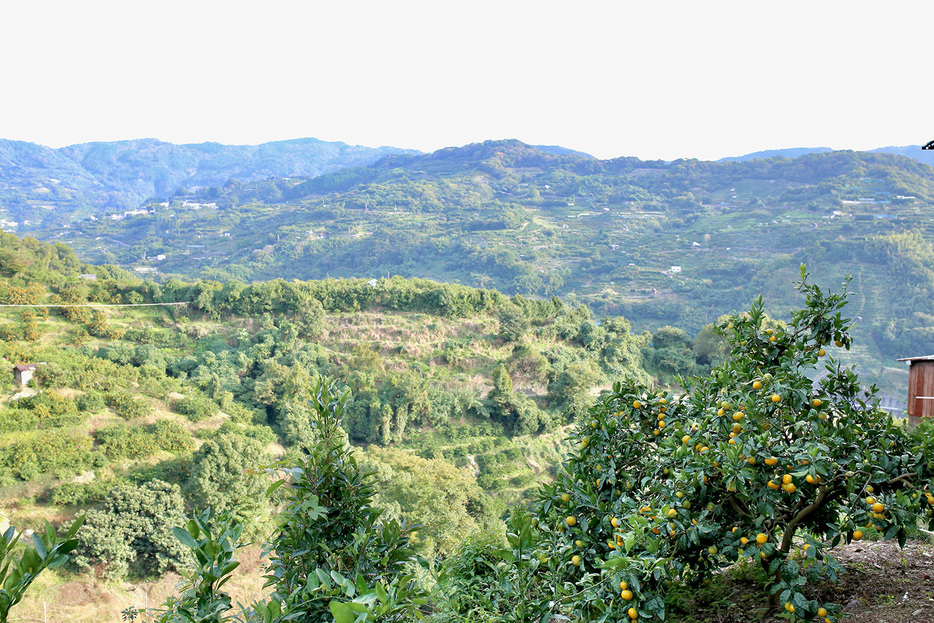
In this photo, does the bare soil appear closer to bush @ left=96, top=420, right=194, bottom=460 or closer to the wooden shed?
the wooden shed

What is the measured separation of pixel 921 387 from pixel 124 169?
196 meters

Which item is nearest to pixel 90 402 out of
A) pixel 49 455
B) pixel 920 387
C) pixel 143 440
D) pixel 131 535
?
pixel 143 440

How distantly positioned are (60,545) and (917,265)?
6371 cm

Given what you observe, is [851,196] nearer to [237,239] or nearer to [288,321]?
[288,321]

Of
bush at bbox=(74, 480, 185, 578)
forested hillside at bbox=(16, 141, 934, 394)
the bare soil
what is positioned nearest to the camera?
the bare soil

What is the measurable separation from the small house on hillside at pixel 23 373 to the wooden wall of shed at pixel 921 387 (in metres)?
20.8

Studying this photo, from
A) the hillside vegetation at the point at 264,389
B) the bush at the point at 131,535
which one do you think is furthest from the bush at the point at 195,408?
the bush at the point at 131,535

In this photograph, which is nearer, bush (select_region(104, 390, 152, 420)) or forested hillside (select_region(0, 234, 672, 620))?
forested hillside (select_region(0, 234, 672, 620))

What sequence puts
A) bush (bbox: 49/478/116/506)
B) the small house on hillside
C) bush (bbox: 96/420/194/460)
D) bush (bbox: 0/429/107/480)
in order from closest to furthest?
bush (bbox: 49/478/116/506) < bush (bbox: 0/429/107/480) < bush (bbox: 96/420/194/460) < the small house on hillside

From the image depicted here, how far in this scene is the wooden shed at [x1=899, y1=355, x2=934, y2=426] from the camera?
8133 mm

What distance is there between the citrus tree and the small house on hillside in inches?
704

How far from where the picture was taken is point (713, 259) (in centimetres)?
6266

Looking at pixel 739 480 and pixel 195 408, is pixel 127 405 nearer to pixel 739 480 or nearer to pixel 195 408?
pixel 195 408

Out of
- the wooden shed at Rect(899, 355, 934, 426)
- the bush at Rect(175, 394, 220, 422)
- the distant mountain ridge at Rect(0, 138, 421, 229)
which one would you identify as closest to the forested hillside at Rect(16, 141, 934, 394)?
the distant mountain ridge at Rect(0, 138, 421, 229)
